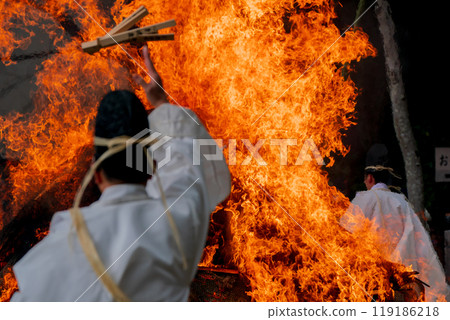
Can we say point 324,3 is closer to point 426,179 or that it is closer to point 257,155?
point 257,155

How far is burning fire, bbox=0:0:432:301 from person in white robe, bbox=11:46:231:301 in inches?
97.8

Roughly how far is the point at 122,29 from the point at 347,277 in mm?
3655

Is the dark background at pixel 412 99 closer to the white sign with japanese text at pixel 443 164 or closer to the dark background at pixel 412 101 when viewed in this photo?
the dark background at pixel 412 101

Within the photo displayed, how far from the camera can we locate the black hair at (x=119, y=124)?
168cm

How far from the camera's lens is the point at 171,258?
1.61 metres

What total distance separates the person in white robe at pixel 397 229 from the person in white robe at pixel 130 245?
10.7ft

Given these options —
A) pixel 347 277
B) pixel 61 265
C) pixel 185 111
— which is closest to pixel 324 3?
pixel 347 277

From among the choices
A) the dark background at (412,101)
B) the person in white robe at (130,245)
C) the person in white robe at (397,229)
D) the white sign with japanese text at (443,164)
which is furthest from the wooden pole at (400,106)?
the person in white robe at (130,245)

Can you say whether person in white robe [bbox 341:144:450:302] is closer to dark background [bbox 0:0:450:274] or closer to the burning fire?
the burning fire

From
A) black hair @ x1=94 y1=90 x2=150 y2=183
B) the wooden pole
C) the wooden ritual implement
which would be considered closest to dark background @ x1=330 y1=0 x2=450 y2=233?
the wooden pole

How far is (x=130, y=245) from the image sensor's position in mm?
1550

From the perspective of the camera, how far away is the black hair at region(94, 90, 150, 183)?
168 cm

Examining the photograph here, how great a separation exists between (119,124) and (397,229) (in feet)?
12.8

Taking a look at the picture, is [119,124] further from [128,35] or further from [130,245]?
[128,35]
